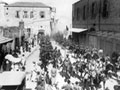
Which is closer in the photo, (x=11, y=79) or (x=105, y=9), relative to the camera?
(x=11, y=79)

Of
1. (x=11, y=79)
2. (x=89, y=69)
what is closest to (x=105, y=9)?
(x=89, y=69)

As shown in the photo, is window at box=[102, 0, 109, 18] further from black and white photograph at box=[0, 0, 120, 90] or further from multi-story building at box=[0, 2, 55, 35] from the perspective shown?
multi-story building at box=[0, 2, 55, 35]

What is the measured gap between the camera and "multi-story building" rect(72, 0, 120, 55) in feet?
56.7

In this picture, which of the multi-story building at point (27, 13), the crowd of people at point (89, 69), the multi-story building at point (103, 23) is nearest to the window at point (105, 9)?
the multi-story building at point (103, 23)

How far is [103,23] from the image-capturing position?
856 inches

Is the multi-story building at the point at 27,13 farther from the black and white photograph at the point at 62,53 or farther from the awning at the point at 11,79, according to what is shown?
the awning at the point at 11,79

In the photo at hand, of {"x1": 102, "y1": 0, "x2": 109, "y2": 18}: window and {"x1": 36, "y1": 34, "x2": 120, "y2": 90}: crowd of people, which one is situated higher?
{"x1": 102, "y1": 0, "x2": 109, "y2": 18}: window

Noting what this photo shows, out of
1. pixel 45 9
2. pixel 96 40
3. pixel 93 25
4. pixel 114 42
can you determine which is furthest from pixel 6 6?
pixel 114 42

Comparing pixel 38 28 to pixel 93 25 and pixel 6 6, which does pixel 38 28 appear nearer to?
pixel 6 6

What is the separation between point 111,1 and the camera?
1947 cm

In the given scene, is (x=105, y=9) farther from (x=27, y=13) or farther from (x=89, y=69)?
(x=27, y=13)

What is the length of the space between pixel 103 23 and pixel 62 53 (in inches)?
203

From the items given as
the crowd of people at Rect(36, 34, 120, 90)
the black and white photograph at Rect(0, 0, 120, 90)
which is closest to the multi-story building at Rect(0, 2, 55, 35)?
the black and white photograph at Rect(0, 0, 120, 90)

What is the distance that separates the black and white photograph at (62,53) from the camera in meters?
9.69
